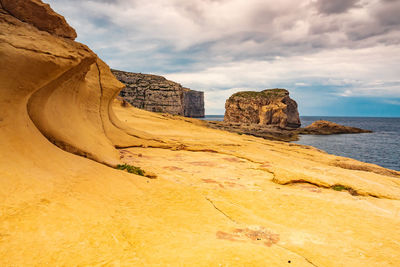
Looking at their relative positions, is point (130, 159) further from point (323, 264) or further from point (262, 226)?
point (323, 264)

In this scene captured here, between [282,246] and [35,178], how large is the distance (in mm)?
6132

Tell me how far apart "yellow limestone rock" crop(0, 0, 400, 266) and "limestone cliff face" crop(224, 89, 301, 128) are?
84665 mm

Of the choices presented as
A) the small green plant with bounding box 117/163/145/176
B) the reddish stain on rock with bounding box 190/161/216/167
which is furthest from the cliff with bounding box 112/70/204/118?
the small green plant with bounding box 117/163/145/176

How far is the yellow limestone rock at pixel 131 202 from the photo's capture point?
170 inches

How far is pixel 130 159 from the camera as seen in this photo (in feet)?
41.3

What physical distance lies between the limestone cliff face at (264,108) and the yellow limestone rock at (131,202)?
278 ft

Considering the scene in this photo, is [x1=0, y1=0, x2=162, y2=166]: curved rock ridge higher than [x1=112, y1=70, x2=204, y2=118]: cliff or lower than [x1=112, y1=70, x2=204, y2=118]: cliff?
lower

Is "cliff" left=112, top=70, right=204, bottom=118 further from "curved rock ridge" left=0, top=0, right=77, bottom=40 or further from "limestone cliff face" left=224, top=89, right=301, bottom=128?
"curved rock ridge" left=0, top=0, right=77, bottom=40

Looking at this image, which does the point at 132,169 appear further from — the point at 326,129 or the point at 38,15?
the point at 326,129

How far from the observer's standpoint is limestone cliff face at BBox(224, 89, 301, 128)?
Result: 310 feet

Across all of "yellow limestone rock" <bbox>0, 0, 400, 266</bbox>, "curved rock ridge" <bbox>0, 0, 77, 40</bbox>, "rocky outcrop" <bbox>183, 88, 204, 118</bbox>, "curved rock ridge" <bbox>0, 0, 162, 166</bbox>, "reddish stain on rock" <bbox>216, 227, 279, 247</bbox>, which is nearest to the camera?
"yellow limestone rock" <bbox>0, 0, 400, 266</bbox>

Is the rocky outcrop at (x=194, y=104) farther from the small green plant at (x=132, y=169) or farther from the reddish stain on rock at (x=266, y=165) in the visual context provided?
the small green plant at (x=132, y=169)

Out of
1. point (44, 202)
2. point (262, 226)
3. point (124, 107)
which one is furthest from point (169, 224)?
point (124, 107)

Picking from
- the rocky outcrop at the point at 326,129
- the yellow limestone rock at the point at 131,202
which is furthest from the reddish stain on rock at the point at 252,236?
the rocky outcrop at the point at 326,129
